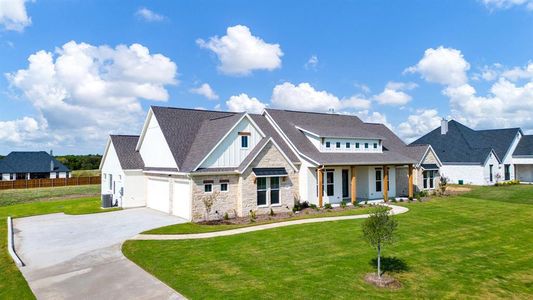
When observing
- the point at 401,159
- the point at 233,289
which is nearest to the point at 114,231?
the point at 233,289

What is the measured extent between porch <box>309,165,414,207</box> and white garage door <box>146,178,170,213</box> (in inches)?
423

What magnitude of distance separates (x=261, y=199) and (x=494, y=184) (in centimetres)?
3400

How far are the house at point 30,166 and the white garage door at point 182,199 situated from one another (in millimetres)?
55751

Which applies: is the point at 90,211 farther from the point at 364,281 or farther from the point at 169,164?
the point at 364,281

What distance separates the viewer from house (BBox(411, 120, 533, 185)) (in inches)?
1687

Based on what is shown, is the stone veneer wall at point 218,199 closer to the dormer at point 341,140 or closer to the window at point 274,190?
the window at point 274,190

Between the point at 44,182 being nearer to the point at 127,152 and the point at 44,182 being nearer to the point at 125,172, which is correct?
the point at 127,152

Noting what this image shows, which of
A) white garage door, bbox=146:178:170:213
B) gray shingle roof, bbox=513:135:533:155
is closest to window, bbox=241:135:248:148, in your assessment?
white garage door, bbox=146:178:170:213

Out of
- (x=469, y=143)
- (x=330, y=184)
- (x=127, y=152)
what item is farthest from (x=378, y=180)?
(x=469, y=143)

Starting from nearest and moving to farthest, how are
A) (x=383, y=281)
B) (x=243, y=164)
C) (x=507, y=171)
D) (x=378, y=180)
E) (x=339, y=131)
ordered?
(x=383, y=281) < (x=243, y=164) < (x=339, y=131) < (x=378, y=180) < (x=507, y=171)

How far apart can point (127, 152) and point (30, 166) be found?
4875 cm

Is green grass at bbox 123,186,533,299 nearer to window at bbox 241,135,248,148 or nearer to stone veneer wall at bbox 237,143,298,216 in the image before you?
stone veneer wall at bbox 237,143,298,216

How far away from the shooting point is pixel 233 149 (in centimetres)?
2409

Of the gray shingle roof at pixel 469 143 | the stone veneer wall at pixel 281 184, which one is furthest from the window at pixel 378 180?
the gray shingle roof at pixel 469 143
